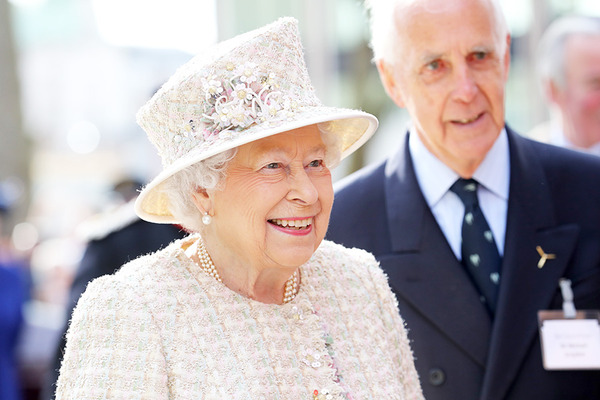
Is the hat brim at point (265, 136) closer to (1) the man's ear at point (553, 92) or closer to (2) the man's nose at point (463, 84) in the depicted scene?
(2) the man's nose at point (463, 84)

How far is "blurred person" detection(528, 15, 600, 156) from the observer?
553 centimetres

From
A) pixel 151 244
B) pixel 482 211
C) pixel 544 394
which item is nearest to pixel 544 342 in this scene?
pixel 544 394

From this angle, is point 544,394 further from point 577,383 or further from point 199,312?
point 199,312

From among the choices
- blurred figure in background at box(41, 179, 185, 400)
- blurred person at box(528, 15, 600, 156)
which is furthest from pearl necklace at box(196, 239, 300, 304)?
blurred person at box(528, 15, 600, 156)

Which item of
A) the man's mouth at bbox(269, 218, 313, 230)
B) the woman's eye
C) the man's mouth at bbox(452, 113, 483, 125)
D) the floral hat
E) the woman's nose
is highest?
the floral hat

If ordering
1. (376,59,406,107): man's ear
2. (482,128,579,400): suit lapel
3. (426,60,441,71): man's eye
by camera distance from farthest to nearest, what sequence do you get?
1. (376,59,406,107): man's ear
2. (426,60,441,71): man's eye
3. (482,128,579,400): suit lapel

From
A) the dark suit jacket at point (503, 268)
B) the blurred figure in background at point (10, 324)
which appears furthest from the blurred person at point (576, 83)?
the blurred figure in background at point (10, 324)

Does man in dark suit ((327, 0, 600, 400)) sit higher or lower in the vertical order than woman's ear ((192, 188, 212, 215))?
lower

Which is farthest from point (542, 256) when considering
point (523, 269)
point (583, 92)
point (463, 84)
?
point (583, 92)

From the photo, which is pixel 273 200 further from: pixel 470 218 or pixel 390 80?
pixel 390 80

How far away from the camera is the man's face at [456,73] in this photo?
130 inches

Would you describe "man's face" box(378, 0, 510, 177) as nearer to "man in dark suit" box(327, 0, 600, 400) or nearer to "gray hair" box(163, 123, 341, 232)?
"man in dark suit" box(327, 0, 600, 400)

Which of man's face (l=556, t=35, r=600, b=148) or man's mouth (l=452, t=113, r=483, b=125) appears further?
man's face (l=556, t=35, r=600, b=148)

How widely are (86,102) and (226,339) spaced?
17.7 metres
